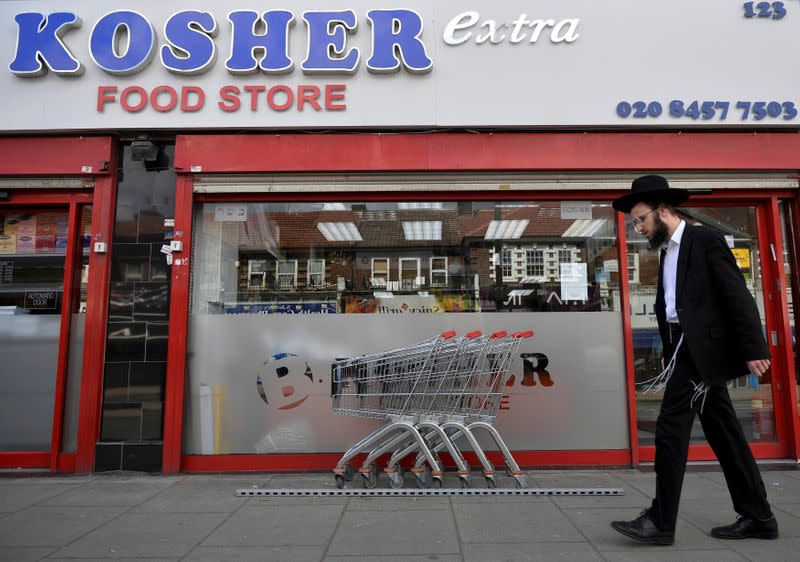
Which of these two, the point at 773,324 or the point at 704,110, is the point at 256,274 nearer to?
the point at 704,110

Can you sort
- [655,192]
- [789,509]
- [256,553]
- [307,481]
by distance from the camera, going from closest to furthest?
[256,553], [655,192], [789,509], [307,481]

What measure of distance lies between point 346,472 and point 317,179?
2.74 meters

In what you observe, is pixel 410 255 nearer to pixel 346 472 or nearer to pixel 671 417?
pixel 346 472

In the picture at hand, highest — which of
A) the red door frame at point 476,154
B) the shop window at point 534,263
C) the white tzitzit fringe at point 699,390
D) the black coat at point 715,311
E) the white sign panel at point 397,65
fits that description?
the white sign panel at point 397,65

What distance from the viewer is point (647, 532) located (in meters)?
3.24

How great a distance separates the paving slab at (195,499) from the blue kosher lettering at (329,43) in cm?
390

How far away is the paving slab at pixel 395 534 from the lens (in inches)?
132

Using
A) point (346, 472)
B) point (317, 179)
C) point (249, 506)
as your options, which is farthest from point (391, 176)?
point (249, 506)

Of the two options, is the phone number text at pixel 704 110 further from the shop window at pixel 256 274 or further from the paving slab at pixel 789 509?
the shop window at pixel 256 274

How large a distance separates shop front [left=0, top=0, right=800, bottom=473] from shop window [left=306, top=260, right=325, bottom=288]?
37 centimetres

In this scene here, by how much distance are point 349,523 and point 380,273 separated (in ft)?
8.86

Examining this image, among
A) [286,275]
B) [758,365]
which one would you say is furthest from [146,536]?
[758,365]

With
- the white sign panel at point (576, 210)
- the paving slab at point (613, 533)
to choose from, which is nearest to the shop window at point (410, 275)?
the white sign panel at point (576, 210)

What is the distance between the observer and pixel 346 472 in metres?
4.70
